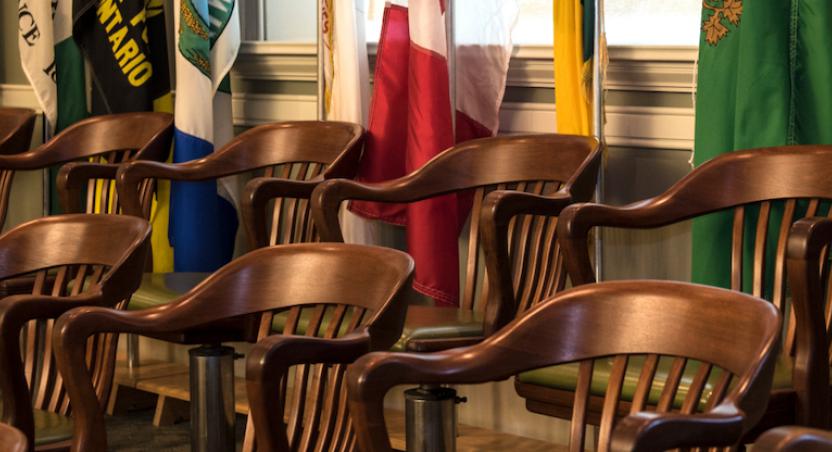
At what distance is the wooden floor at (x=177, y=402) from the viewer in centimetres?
370

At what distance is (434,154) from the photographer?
360 cm

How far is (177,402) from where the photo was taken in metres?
4.40

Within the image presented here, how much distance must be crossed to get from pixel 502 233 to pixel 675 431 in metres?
1.45

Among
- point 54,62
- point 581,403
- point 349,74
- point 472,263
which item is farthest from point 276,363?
point 54,62

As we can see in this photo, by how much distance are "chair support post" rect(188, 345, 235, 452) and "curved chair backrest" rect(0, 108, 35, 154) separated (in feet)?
8.47

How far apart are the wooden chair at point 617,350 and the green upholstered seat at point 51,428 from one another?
0.98 m

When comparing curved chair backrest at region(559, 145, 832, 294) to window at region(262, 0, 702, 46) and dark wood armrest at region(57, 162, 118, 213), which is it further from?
dark wood armrest at region(57, 162, 118, 213)

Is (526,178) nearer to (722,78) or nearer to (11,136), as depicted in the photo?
(722,78)

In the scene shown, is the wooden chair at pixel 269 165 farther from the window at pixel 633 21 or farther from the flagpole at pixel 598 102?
the flagpole at pixel 598 102

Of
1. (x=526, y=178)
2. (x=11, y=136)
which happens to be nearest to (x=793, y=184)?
(x=526, y=178)

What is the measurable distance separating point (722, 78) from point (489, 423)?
4.31 ft

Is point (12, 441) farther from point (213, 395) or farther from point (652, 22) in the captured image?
point (652, 22)

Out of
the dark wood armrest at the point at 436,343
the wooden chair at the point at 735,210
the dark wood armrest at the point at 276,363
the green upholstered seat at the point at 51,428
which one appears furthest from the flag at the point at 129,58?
the dark wood armrest at the point at 276,363

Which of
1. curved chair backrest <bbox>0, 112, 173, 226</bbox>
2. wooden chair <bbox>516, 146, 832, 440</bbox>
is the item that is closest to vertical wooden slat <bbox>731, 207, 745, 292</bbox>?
wooden chair <bbox>516, 146, 832, 440</bbox>
